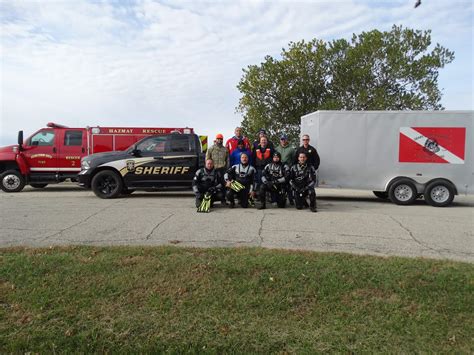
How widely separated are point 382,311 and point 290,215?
4657 millimetres

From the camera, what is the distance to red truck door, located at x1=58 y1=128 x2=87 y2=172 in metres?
13.5

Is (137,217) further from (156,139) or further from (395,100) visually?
(395,100)

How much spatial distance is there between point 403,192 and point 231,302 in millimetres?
8708

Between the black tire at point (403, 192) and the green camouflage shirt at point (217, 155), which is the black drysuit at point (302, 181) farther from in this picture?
the black tire at point (403, 192)

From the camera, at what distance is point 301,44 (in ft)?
93.1

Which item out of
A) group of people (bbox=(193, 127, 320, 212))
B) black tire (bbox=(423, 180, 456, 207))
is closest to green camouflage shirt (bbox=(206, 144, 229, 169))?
group of people (bbox=(193, 127, 320, 212))

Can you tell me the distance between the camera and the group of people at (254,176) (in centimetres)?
934

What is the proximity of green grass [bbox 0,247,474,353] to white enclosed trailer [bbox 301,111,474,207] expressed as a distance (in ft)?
21.4

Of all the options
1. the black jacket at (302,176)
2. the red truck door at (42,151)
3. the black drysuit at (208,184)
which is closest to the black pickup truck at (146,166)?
the black drysuit at (208,184)

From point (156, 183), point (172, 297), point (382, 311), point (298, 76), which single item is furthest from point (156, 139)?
point (298, 76)

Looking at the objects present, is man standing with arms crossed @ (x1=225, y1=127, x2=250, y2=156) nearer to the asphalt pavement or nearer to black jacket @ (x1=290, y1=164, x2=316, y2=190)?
black jacket @ (x1=290, y1=164, x2=316, y2=190)

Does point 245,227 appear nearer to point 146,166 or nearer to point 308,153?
point 308,153

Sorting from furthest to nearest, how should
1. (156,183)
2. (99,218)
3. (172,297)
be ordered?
(156,183)
(99,218)
(172,297)

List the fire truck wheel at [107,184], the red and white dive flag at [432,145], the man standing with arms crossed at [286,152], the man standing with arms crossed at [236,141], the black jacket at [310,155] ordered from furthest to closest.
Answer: the fire truck wheel at [107,184] → the red and white dive flag at [432,145] → the man standing with arms crossed at [286,152] → the man standing with arms crossed at [236,141] → the black jacket at [310,155]
